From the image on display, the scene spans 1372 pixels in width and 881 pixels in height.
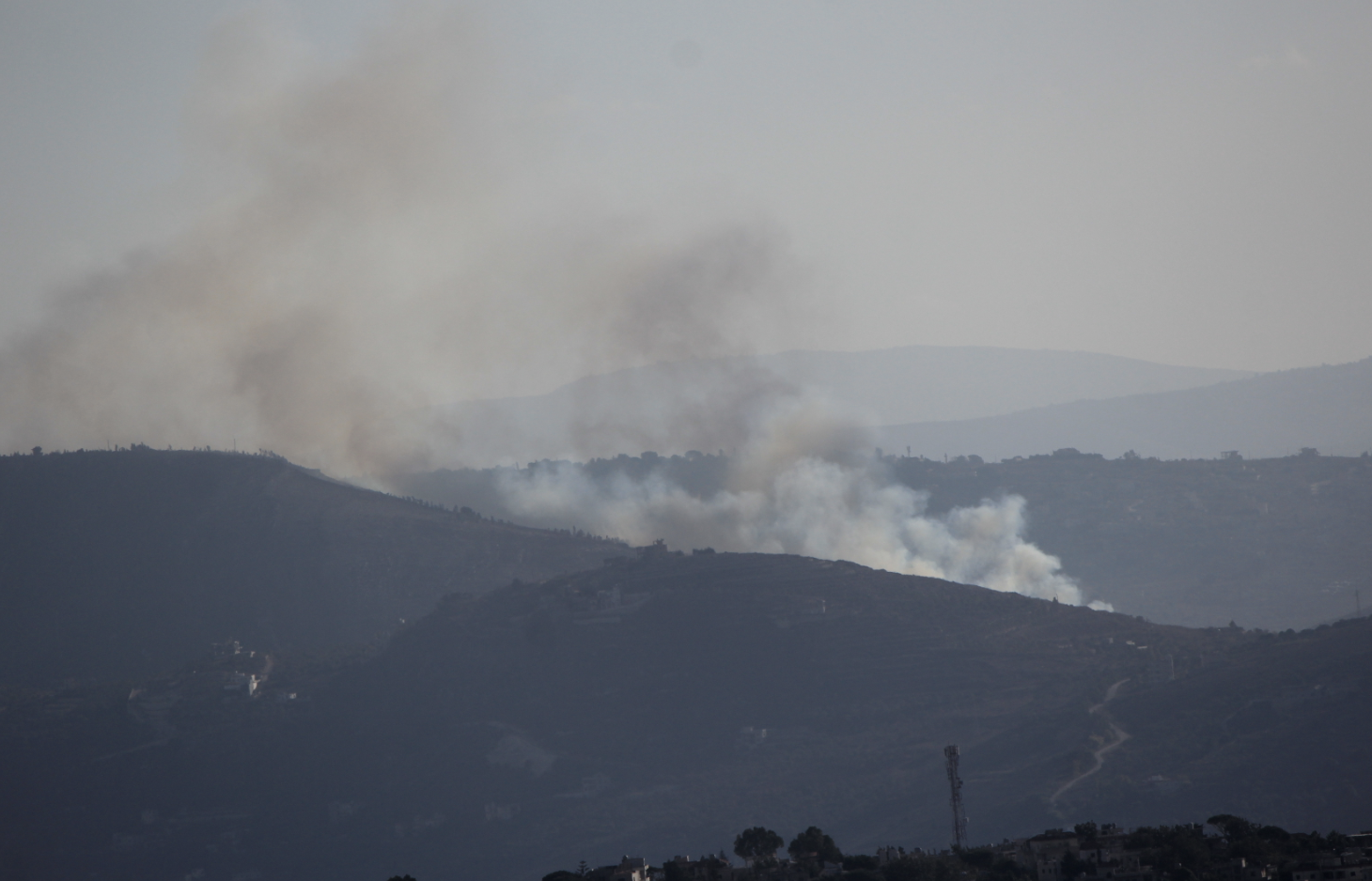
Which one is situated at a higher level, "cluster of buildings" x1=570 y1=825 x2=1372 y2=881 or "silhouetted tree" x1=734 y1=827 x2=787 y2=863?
"silhouetted tree" x1=734 y1=827 x2=787 y2=863

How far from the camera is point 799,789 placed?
184 metres

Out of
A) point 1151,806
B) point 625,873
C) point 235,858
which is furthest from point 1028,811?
point 235,858

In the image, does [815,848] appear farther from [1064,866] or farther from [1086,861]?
[1086,861]

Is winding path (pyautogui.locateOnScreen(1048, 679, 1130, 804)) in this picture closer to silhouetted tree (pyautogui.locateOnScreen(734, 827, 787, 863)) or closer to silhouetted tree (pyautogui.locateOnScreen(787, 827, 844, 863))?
silhouetted tree (pyautogui.locateOnScreen(734, 827, 787, 863))

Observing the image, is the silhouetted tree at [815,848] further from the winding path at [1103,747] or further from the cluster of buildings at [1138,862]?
the winding path at [1103,747]

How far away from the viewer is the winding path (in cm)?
16450

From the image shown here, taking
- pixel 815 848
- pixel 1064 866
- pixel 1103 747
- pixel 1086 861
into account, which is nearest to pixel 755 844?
pixel 815 848

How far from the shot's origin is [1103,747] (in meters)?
174

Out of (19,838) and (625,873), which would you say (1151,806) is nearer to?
(625,873)

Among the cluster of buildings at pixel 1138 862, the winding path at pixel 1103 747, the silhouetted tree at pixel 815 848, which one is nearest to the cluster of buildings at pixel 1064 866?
the cluster of buildings at pixel 1138 862

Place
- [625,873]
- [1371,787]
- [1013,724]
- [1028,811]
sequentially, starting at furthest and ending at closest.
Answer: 1. [1013,724]
2. [1028,811]
3. [1371,787]
4. [625,873]

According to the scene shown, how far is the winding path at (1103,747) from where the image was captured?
164m

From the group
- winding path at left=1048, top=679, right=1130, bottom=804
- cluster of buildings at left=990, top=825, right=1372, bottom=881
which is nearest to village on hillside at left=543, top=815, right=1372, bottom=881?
cluster of buildings at left=990, top=825, right=1372, bottom=881

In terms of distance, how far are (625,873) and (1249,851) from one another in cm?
3183
